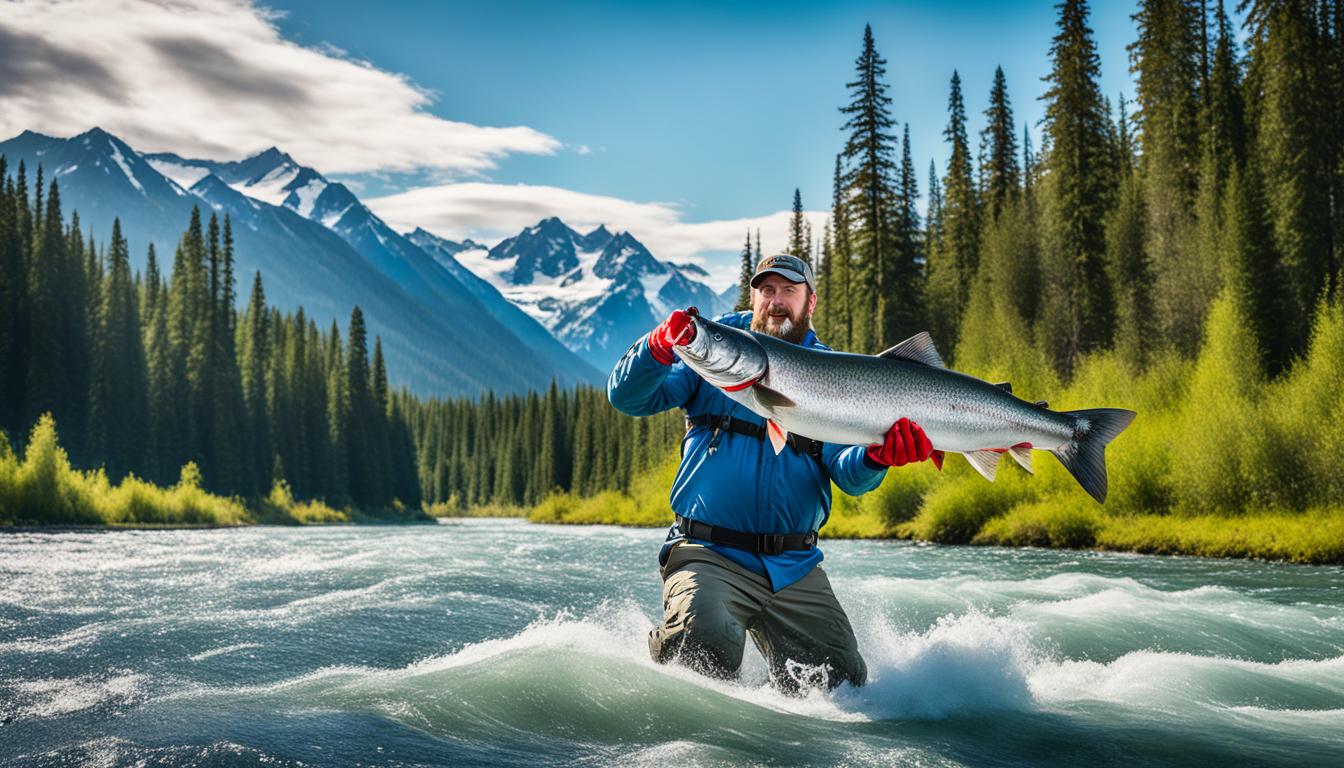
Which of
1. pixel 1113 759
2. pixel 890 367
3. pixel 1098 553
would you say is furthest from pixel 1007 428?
pixel 1098 553

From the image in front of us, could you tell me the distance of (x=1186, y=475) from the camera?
94.1 feet

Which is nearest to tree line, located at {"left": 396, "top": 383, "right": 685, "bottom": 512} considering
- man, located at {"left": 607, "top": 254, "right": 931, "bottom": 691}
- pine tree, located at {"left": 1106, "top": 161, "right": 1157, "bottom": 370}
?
pine tree, located at {"left": 1106, "top": 161, "right": 1157, "bottom": 370}

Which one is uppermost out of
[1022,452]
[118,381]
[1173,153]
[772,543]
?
[1173,153]

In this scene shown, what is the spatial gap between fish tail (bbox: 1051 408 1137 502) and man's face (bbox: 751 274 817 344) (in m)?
1.81

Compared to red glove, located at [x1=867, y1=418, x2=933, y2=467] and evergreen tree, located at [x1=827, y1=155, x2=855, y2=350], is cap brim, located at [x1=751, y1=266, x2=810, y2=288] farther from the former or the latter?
evergreen tree, located at [x1=827, y1=155, x2=855, y2=350]

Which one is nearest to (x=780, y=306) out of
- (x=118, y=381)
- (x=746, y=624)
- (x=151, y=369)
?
(x=746, y=624)

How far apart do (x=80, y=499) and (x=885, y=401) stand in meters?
49.0

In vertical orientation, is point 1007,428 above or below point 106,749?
above

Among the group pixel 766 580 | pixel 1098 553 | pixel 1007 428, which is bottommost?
pixel 1098 553

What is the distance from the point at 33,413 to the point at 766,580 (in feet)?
240

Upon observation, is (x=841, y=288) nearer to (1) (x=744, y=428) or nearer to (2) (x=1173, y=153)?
(2) (x=1173, y=153)

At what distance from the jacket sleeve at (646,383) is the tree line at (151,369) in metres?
70.0

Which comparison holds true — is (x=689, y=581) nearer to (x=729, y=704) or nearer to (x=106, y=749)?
(x=729, y=704)

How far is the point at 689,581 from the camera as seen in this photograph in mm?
6648
